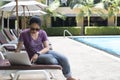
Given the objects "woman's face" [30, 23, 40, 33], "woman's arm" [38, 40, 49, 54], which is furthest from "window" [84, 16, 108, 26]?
"woman's face" [30, 23, 40, 33]

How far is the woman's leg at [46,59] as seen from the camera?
6801 millimetres

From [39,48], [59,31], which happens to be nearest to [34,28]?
[39,48]

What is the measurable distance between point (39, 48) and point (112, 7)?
1383 inches

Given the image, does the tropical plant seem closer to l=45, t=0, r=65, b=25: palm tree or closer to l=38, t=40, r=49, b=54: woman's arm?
l=45, t=0, r=65, b=25: palm tree

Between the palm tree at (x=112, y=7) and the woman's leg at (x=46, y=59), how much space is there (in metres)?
34.4

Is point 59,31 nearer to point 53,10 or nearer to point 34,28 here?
point 53,10

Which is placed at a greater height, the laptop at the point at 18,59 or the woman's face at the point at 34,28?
the woman's face at the point at 34,28

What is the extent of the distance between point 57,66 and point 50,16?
35461 mm

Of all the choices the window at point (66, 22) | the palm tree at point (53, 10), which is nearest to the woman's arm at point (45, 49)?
the palm tree at point (53, 10)

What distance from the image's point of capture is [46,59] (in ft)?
22.4

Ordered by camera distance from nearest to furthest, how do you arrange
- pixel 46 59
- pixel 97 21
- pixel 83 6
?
1. pixel 46 59
2. pixel 83 6
3. pixel 97 21

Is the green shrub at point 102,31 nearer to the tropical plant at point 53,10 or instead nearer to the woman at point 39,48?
the tropical plant at point 53,10

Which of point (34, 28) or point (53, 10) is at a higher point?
point (34, 28)

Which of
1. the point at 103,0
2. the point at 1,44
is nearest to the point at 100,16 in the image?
the point at 103,0
